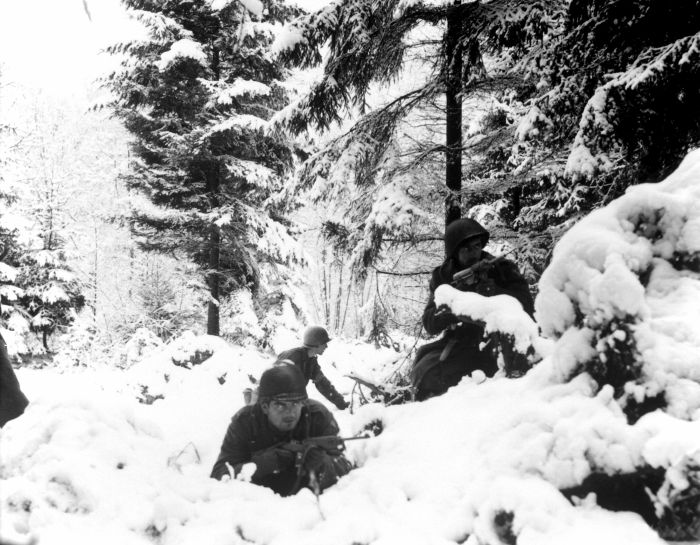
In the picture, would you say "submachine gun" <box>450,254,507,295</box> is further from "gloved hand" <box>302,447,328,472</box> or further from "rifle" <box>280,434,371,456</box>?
"gloved hand" <box>302,447,328,472</box>

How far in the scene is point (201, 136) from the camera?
12234 mm

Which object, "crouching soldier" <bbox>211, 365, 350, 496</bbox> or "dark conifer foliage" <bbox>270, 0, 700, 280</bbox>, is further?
"dark conifer foliage" <bbox>270, 0, 700, 280</bbox>

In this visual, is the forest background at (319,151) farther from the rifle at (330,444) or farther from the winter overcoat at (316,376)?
the rifle at (330,444)

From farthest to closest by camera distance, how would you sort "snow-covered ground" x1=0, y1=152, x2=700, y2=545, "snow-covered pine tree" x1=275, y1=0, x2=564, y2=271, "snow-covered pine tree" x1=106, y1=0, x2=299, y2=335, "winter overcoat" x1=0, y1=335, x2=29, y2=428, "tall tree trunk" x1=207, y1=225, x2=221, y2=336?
"tall tree trunk" x1=207, y1=225, x2=221, y2=336
"snow-covered pine tree" x1=106, y1=0, x2=299, y2=335
"snow-covered pine tree" x1=275, y1=0, x2=564, y2=271
"winter overcoat" x1=0, y1=335, x2=29, y2=428
"snow-covered ground" x1=0, y1=152, x2=700, y2=545

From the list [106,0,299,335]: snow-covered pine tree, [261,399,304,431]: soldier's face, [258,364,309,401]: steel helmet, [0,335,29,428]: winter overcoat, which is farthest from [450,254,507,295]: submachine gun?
[106,0,299,335]: snow-covered pine tree

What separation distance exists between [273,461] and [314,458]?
16.1 inches

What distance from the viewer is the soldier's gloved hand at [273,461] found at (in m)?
2.65

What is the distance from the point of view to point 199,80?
40.1ft

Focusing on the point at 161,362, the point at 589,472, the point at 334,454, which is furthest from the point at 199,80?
Result: the point at 589,472

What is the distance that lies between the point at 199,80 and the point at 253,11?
12.4 metres

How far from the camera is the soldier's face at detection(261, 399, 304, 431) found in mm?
3080

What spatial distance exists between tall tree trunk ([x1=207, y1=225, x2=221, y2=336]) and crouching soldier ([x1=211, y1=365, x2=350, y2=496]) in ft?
33.4

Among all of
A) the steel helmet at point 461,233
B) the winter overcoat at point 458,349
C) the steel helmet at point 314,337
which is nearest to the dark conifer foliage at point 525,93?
the steel helmet at point 461,233

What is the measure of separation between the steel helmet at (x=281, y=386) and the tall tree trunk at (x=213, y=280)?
10.2 meters
